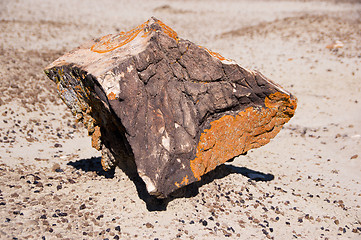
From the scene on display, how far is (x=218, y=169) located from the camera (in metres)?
8.12

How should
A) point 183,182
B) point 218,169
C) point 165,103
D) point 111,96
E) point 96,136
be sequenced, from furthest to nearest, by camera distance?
point 218,169
point 96,136
point 165,103
point 183,182
point 111,96

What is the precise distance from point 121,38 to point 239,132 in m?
3.26

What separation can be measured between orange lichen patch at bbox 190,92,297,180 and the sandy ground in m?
0.98

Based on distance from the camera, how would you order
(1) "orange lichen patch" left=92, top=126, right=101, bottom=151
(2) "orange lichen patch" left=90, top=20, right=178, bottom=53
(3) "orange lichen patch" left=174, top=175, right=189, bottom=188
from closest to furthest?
(3) "orange lichen patch" left=174, top=175, right=189, bottom=188 → (2) "orange lichen patch" left=90, top=20, right=178, bottom=53 → (1) "orange lichen patch" left=92, top=126, right=101, bottom=151

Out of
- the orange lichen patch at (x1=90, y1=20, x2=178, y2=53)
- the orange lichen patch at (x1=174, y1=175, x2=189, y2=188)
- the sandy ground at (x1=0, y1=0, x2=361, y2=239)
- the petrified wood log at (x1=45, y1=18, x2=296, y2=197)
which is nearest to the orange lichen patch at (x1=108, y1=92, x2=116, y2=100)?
the petrified wood log at (x1=45, y1=18, x2=296, y2=197)

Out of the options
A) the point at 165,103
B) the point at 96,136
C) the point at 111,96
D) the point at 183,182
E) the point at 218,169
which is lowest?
the point at 218,169

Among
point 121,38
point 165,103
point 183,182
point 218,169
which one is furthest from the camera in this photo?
point 218,169

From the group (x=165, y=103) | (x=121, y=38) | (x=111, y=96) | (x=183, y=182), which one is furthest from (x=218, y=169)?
(x=121, y=38)

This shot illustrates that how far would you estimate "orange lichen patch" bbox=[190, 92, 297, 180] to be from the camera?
21.5 ft

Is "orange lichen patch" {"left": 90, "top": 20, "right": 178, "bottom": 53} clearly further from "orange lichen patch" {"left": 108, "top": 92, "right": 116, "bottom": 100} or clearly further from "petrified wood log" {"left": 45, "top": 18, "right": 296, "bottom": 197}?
"orange lichen patch" {"left": 108, "top": 92, "right": 116, "bottom": 100}

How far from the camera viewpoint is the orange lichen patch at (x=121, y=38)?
6713mm

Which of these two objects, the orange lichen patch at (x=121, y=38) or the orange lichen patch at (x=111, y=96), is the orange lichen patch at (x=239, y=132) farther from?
the orange lichen patch at (x=121, y=38)

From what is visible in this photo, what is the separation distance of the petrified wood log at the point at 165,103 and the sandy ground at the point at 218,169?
879 millimetres

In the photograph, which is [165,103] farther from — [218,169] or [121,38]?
[218,169]
